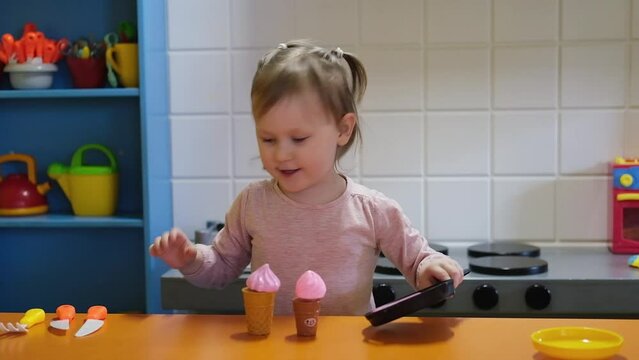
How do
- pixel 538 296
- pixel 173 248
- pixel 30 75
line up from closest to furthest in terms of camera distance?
pixel 173 248 < pixel 538 296 < pixel 30 75

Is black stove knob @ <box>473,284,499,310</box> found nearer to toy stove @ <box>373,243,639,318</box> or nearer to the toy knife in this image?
toy stove @ <box>373,243,639,318</box>

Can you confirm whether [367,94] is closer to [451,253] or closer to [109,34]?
[451,253]

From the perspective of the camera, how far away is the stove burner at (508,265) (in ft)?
5.70

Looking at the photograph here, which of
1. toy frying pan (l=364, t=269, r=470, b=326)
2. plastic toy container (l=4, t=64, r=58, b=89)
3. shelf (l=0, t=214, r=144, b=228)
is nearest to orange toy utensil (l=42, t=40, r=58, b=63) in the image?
plastic toy container (l=4, t=64, r=58, b=89)

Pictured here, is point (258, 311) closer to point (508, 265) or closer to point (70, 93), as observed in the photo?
point (508, 265)

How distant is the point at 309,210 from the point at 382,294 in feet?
1.48

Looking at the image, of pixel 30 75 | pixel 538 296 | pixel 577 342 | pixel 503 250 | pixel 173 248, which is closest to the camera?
pixel 577 342

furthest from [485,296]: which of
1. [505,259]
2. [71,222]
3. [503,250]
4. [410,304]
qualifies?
[71,222]

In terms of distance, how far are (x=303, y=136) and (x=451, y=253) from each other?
0.96 meters

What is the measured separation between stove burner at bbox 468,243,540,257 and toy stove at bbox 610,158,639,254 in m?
0.22

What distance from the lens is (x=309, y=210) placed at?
1.34 metres

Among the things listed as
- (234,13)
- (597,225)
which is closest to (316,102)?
(234,13)

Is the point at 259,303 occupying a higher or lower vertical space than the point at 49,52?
lower

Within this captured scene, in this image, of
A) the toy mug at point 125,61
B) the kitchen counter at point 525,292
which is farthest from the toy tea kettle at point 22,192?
the kitchen counter at point 525,292
